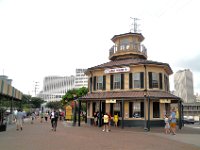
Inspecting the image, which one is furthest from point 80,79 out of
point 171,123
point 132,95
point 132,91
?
point 171,123

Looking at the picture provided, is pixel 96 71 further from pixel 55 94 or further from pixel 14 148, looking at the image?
pixel 55 94

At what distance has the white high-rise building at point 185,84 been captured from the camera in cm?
14212

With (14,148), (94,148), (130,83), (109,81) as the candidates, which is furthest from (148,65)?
(14,148)

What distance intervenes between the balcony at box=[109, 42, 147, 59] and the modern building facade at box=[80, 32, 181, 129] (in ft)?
11.0

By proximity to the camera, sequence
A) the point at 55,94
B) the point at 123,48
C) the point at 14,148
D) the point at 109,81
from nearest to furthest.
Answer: the point at 14,148, the point at 109,81, the point at 123,48, the point at 55,94

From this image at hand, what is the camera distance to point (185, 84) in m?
142

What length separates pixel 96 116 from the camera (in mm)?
26141

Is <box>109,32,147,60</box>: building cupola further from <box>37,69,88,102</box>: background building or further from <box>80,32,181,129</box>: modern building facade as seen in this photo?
<box>37,69,88,102</box>: background building

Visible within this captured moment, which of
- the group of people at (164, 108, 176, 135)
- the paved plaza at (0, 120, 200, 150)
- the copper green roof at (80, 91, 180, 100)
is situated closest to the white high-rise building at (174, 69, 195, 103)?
the copper green roof at (80, 91, 180, 100)

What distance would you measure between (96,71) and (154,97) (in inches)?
336

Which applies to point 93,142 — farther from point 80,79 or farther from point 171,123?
point 80,79

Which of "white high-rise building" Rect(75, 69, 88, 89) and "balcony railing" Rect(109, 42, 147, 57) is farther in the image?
"white high-rise building" Rect(75, 69, 88, 89)

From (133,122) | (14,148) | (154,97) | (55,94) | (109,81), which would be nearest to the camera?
(14,148)

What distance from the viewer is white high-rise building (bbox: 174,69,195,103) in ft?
466
